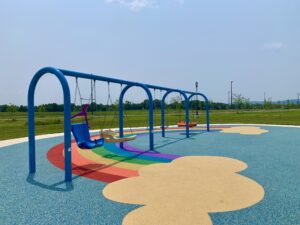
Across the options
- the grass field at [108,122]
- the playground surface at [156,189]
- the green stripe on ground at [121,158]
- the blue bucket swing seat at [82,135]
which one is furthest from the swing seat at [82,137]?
the grass field at [108,122]

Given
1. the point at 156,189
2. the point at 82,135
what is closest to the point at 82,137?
the point at 82,135

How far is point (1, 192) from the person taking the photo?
496cm

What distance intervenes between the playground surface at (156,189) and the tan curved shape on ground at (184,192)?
0.02 metres

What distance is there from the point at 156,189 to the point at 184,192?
60 centimetres

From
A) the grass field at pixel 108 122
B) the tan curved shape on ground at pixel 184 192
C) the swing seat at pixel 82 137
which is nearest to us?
the tan curved shape on ground at pixel 184 192

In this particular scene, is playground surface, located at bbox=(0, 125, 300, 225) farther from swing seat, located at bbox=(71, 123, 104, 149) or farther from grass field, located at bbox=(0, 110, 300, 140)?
grass field, located at bbox=(0, 110, 300, 140)

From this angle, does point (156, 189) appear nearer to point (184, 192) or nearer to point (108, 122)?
point (184, 192)

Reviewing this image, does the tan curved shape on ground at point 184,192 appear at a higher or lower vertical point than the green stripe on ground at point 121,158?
higher

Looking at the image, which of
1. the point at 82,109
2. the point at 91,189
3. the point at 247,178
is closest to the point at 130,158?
the point at 82,109

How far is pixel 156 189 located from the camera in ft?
16.0

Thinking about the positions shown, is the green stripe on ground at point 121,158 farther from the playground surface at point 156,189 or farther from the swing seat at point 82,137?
the swing seat at point 82,137

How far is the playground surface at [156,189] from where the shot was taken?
3703mm

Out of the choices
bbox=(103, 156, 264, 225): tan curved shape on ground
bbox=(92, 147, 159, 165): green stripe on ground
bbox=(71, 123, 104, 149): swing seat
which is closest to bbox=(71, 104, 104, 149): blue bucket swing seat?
bbox=(71, 123, 104, 149): swing seat

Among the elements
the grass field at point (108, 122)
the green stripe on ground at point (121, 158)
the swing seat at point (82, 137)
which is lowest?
the green stripe on ground at point (121, 158)
